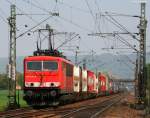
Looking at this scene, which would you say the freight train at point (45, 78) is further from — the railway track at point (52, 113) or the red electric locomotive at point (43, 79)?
the railway track at point (52, 113)

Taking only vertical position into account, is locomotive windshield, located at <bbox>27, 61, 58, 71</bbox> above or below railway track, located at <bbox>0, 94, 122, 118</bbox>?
above

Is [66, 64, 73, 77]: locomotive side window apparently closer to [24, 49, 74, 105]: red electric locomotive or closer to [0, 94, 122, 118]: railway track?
[24, 49, 74, 105]: red electric locomotive

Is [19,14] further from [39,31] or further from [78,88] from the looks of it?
[78,88]

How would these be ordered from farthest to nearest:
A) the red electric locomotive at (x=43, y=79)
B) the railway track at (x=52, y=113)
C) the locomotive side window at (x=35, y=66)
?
the locomotive side window at (x=35, y=66), the red electric locomotive at (x=43, y=79), the railway track at (x=52, y=113)

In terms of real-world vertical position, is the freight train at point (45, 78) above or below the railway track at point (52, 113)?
above

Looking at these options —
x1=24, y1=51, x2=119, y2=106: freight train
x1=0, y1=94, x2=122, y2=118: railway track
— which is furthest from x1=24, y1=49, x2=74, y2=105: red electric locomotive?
x1=0, y1=94, x2=122, y2=118: railway track

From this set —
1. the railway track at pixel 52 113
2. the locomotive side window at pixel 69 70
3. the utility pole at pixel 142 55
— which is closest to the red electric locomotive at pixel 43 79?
the railway track at pixel 52 113

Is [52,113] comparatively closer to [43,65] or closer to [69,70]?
[43,65]

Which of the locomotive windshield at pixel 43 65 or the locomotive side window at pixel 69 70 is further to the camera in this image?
the locomotive side window at pixel 69 70

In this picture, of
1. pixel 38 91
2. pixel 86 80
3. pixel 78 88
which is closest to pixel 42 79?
pixel 38 91

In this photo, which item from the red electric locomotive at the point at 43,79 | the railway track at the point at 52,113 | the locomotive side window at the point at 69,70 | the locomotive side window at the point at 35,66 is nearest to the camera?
the railway track at the point at 52,113

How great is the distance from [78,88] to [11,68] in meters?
12.7

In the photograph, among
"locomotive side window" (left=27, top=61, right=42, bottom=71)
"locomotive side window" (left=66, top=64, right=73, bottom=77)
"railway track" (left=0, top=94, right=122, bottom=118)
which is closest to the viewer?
"railway track" (left=0, top=94, right=122, bottom=118)

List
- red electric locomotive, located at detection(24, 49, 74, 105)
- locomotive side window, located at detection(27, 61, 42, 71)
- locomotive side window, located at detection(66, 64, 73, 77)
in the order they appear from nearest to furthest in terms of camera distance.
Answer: red electric locomotive, located at detection(24, 49, 74, 105) < locomotive side window, located at detection(27, 61, 42, 71) < locomotive side window, located at detection(66, 64, 73, 77)
